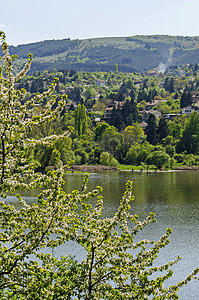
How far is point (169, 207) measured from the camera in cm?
4794

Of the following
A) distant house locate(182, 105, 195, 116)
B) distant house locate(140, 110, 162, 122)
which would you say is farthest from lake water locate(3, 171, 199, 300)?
distant house locate(140, 110, 162, 122)

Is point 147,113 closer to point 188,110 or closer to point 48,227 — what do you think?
point 188,110

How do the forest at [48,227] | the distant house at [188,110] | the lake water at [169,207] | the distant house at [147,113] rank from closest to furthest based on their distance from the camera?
the forest at [48,227], the lake water at [169,207], the distant house at [188,110], the distant house at [147,113]

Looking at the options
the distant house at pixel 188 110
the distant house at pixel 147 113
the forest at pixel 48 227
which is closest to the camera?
the forest at pixel 48 227

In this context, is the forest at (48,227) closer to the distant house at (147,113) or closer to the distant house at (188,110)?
the distant house at (188,110)

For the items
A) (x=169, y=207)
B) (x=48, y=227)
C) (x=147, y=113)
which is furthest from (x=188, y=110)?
(x=48, y=227)

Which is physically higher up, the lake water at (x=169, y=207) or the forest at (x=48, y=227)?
the forest at (x=48, y=227)

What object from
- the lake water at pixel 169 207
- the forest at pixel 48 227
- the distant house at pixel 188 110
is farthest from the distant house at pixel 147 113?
the forest at pixel 48 227

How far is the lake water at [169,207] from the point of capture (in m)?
28.3

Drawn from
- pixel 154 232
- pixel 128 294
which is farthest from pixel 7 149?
pixel 154 232

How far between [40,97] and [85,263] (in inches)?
181

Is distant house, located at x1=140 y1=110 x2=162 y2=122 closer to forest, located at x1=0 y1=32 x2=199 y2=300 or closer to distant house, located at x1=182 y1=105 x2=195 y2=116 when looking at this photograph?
distant house, located at x1=182 y1=105 x2=195 y2=116

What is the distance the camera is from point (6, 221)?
11094mm

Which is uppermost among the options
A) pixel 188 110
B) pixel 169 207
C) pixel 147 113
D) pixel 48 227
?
pixel 188 110
